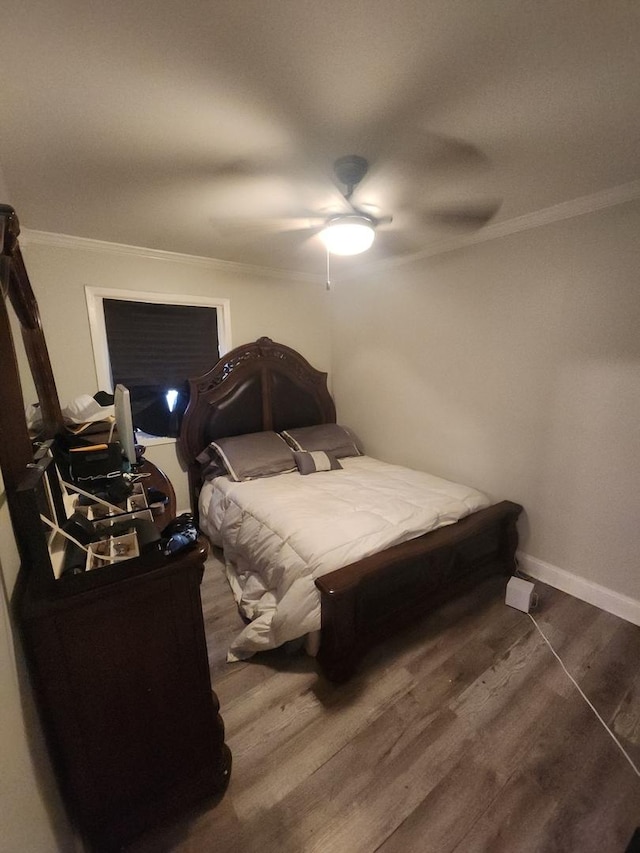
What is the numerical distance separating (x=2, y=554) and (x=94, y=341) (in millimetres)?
2192

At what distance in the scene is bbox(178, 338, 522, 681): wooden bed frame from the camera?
5.21 ft

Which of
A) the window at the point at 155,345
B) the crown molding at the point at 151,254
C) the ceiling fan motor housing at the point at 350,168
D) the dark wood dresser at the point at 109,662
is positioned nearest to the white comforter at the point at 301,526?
the dark wood dresser at the point at 109,662

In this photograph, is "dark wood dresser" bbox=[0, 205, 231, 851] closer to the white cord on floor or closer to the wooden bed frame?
the wooden bed frame

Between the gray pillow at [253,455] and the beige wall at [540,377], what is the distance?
1116mm

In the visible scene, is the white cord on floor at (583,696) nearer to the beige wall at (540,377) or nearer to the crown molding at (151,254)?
the beige wall at (540,377)

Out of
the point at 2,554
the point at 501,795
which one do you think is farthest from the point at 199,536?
the point at 501,795

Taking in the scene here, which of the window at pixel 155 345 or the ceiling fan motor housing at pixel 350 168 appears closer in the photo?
the ceiling fan motor housing at pixel 350 168

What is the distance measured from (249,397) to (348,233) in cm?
176

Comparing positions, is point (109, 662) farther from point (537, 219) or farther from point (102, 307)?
point (537, 219)

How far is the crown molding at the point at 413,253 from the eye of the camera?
6.15 feet

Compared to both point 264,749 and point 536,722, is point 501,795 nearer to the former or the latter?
point 536,722

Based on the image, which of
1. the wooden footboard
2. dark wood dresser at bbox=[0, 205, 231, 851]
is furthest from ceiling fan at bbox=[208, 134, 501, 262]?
the wooden footboard

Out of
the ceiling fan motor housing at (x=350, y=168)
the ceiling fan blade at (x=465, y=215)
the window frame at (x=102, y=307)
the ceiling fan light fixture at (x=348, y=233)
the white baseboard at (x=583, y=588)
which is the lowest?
the white baseboard at (x=583, y=588)

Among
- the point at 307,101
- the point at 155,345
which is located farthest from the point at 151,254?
the point at 307,101
